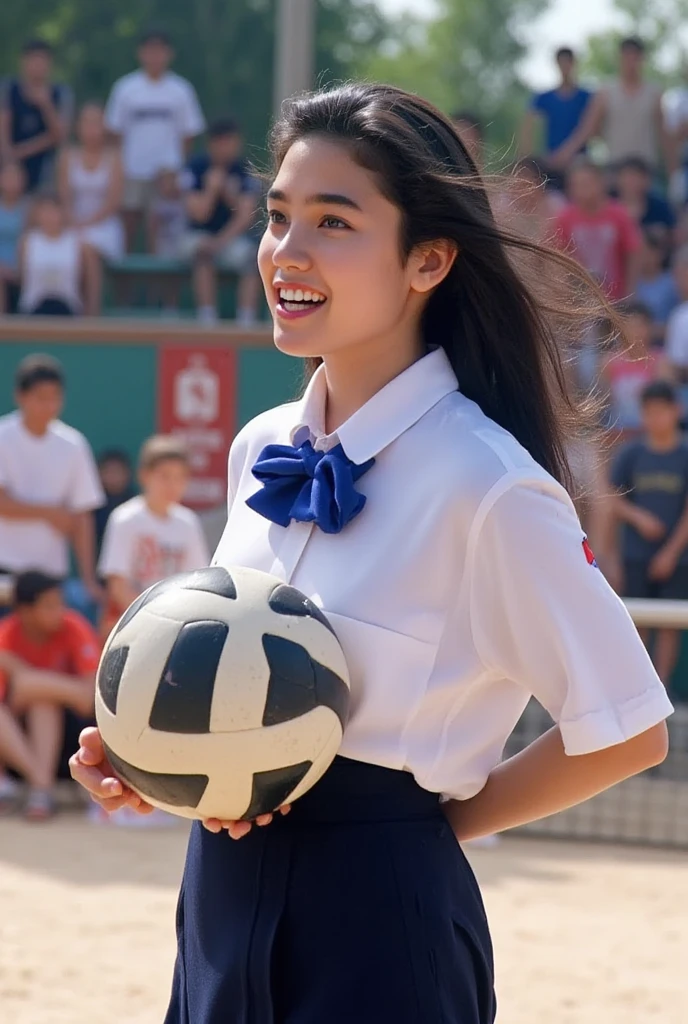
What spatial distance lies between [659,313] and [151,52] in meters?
4.36

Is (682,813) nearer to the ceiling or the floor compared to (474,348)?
nearer to the floor

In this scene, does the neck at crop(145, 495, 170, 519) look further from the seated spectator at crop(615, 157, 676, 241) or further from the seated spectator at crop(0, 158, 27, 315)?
the seated spectator at crop(615, 157, 676, 241)

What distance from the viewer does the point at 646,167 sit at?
11.5 metres

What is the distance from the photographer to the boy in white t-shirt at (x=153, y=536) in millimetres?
7973

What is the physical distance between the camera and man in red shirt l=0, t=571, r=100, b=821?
7961 mm

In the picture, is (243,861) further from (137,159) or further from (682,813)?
(137,159)

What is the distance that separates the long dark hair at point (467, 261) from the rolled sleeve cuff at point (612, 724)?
389mm

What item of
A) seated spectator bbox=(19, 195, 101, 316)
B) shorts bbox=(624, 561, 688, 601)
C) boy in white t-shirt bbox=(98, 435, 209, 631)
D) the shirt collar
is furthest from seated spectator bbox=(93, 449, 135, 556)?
the shirt collar

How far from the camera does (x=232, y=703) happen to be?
7.27ft

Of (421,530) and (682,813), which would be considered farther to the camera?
(682,813)

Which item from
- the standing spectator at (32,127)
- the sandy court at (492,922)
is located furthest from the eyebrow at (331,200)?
the standing spectator at (32,127)

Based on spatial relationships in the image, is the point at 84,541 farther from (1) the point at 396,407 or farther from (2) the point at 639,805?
(1) the point at 396,407

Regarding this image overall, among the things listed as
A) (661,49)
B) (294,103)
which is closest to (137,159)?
(294,103)

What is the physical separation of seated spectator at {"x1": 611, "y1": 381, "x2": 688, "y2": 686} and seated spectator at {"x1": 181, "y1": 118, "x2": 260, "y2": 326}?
3.96 metres
